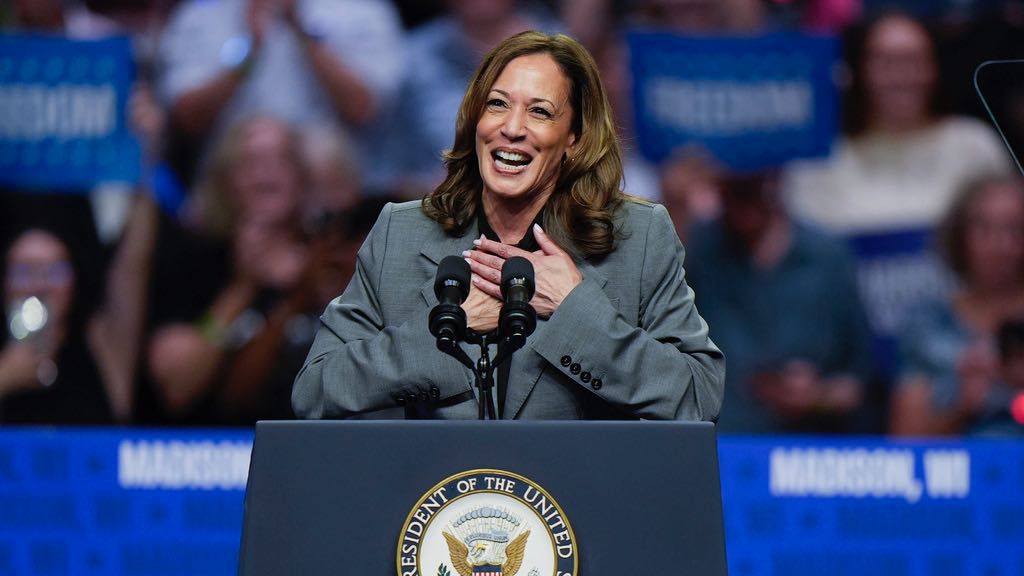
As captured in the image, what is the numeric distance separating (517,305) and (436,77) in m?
3.33

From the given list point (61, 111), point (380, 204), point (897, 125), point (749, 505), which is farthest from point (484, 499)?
point (61, 111)

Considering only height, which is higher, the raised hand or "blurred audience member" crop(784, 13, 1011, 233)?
"blurred audience member" crop(784, 13, 1011, 233)

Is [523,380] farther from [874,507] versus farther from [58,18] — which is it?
[58,18]

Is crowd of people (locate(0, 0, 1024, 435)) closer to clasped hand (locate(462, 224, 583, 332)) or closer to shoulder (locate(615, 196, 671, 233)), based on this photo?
shoulder (locate(615, 196, 671, 233))

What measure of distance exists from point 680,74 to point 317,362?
322cm

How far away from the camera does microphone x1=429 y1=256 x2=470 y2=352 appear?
5.69 ft

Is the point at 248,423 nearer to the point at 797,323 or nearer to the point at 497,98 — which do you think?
the point at 797,323

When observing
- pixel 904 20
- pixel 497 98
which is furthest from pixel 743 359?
pixel 497 98

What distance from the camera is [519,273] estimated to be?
5.97ft

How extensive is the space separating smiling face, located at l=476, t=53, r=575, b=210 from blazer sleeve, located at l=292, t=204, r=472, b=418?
242 mm

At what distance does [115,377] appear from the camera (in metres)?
4.93

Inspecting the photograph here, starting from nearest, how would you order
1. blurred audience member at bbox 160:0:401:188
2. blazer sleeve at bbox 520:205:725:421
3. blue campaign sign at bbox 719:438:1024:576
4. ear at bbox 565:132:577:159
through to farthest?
blazer sleeve at bbox 520:205:725:421, ear at bbox 565:132:577:159, blue campaign sign at bbox 719:438:1024:576, blurred audience member at bbox 160:0:401:188

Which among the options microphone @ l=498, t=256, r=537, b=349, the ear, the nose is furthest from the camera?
the ear

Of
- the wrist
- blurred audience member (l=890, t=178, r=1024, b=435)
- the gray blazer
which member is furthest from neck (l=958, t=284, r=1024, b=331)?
the gray blazer
